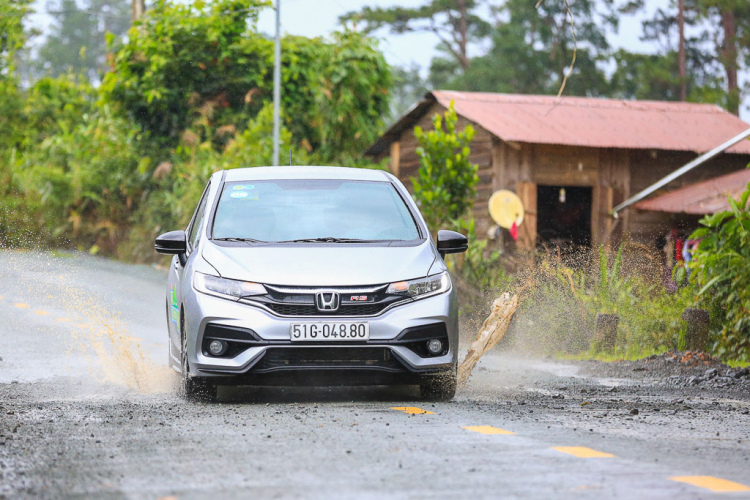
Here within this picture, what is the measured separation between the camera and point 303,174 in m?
9.05

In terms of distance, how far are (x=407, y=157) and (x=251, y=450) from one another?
22260mm

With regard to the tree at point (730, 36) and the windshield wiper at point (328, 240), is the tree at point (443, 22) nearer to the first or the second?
the tree at point (730, 36)

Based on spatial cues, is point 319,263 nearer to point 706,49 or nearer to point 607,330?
point 607,330

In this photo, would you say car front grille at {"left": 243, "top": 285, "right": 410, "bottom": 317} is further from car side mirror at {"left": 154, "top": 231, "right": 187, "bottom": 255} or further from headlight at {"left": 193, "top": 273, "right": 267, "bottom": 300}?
car side mirror at {"left": 154, "top": 231, "right": 187, "bottom": 255}

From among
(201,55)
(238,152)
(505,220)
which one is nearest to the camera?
(505,220)

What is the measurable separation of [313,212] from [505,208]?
15.3 m

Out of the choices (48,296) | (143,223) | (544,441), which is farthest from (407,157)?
(544,441)

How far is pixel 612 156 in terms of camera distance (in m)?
24.8

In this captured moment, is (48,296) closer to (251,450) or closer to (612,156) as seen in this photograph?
(612,156)

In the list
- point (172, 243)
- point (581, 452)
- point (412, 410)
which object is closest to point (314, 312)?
point (412, 410)

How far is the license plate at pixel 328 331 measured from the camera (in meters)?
7.49

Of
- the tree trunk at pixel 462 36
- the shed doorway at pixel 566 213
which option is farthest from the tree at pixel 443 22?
the shed doorway at pixel 566 213

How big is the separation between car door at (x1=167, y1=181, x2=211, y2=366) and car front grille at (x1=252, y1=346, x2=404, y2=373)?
0.94 meters

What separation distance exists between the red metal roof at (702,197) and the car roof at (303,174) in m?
12.9
